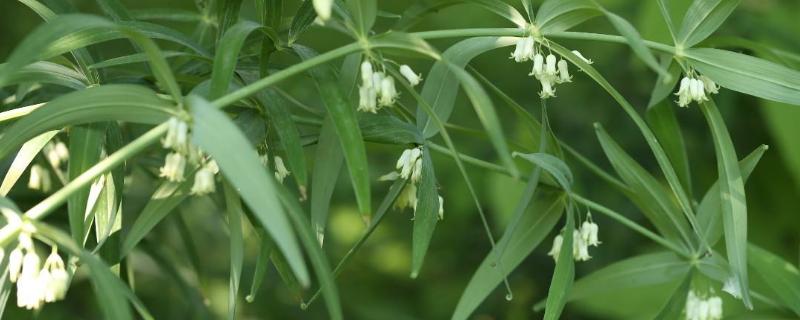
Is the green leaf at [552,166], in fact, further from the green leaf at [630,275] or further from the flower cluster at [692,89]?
Result: the green leaf at [630,275]

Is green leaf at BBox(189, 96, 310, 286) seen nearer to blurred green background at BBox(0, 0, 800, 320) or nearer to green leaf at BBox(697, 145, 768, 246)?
green leaf at BBox(697, 145, 768, 246)

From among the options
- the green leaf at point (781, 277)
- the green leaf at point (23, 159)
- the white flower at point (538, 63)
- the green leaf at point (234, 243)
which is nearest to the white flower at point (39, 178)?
the green leaf at point (23, 159)

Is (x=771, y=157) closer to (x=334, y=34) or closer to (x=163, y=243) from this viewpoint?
(x=334, y=34)

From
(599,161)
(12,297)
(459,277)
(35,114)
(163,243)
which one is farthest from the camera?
(459,277)

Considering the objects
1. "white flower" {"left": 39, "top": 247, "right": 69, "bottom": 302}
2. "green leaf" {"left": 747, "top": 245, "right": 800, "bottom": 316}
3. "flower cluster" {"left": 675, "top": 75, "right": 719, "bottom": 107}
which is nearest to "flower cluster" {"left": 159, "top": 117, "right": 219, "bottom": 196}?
"white flower" {"left": 39, "top": 247, "right": 69, "bottom": 302}

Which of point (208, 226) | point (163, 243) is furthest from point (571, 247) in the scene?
point (208, 226)

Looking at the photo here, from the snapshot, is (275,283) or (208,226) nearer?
(275,283)

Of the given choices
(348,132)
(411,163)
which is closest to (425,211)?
(411,163)
